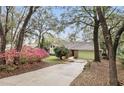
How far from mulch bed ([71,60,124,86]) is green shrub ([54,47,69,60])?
0.53 metres

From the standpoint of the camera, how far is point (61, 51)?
14.4 ft

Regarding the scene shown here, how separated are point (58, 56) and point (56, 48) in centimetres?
20

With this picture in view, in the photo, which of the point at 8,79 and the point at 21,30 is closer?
the point at 8,79

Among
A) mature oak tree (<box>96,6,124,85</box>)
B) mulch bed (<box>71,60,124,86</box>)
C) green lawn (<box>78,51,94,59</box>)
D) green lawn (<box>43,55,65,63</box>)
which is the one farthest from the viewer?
green lawn (<box>43,55,65,63</box>)

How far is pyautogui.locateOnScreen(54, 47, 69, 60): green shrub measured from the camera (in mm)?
4410

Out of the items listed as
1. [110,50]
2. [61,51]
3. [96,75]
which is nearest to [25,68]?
[61,51]

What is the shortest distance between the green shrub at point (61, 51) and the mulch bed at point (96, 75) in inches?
21.0

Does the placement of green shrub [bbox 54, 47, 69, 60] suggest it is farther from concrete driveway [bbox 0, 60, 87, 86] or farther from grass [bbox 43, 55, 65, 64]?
concrete driveway [bbox 0, 60, 87, 86]

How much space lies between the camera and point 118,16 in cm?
504

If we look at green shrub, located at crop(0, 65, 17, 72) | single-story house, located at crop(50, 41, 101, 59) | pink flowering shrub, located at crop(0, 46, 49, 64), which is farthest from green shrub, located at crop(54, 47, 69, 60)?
green shrub, located at crop(0, 65, 17, 72)

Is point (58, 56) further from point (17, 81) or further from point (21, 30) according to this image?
point (21, 30)

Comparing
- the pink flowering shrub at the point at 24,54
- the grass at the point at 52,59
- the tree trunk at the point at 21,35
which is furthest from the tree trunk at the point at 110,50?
the tree trunk at the point at 21,35

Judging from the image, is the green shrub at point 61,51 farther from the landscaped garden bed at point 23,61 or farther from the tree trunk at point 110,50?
the tree trunk at point 110,50
